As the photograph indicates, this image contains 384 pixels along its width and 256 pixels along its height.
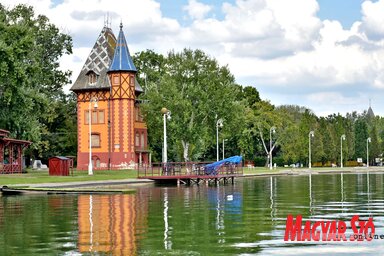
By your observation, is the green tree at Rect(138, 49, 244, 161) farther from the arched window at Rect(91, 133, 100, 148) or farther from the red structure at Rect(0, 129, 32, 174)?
the red structure at Rect(0, 129, 32, 174)

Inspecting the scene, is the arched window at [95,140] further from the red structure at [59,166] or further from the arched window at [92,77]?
the red structure at [59,166]

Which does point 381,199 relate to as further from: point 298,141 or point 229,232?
point 298,141

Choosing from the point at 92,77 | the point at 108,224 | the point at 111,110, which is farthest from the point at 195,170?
the point at 108,224

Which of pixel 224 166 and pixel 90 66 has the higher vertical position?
pixel 90 66

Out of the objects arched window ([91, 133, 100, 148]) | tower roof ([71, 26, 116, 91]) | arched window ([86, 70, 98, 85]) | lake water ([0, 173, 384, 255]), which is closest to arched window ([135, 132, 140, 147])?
arched window ([91, 133, 100, 148])

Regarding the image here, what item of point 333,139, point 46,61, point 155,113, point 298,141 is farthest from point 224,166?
point 333,139

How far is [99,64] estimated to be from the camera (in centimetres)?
9288

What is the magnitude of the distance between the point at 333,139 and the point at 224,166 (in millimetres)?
76308

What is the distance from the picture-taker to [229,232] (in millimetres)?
21750

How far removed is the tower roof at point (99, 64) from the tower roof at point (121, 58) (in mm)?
3043

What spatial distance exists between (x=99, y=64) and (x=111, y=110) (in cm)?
737

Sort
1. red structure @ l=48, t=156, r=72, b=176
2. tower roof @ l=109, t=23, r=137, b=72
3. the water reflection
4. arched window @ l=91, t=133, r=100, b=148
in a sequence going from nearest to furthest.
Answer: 1. the water reflection
2. red structure @ l=48, t=156, r=72, b=176
3. tower roof @ l=109, t=23, r=137, b=72
4. arched window @ l=91, t=133, r=100, b=148

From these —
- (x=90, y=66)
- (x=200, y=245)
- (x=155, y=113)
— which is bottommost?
(x=200, y=245)

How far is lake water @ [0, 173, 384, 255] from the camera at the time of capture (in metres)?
18.2
